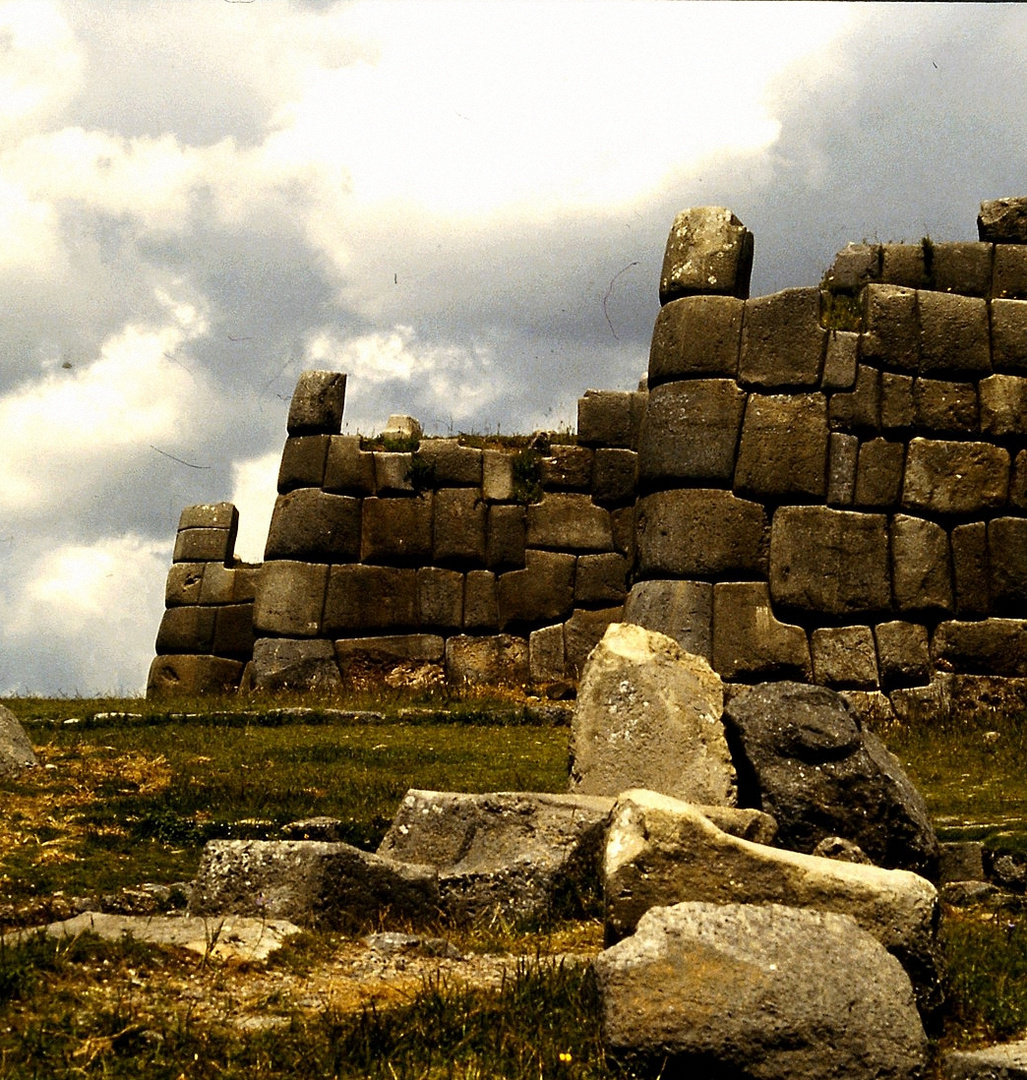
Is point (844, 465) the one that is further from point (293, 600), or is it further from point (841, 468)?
point (293, 600)

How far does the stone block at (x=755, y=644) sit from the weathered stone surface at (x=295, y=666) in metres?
5.20

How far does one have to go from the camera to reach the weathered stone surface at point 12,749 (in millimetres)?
11578

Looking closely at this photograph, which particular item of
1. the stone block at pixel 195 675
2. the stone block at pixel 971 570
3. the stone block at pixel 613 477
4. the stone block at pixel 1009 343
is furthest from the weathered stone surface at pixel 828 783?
the stone block at pixel 195 675

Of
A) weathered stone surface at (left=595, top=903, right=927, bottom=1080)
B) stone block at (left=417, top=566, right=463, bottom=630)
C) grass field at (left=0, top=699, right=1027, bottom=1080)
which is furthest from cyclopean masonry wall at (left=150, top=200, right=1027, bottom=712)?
weathered stone surface at (left=595, top=903, right=927, bottom=1080)

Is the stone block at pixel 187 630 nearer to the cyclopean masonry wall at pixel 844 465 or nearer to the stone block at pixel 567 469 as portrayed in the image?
the stone block at pixel 567 469

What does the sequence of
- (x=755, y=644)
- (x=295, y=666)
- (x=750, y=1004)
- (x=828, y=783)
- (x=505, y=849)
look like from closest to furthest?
(x=750, y=1004), (x=505, y=849), (x=828, y=783), (x=755, y=644), (x=295, y=666)

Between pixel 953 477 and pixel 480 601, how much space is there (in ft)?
19.9

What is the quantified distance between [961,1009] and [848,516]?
9788 millimetres

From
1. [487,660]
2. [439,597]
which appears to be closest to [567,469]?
[439,597]

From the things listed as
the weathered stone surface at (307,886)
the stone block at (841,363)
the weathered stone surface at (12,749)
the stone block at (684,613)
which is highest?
the stone block at (841,363)

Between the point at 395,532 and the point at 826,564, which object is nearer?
the point at 826,564

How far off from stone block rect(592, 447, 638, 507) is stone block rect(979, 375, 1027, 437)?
15.9 feet

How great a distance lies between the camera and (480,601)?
20.0 meters

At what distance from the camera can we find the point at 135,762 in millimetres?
12484
